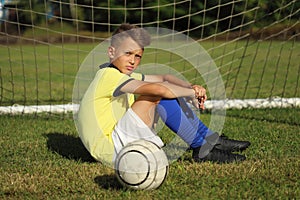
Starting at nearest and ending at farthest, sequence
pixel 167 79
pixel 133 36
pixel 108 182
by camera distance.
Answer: pixel 108 182
pixel 133 36
pixel 167 79

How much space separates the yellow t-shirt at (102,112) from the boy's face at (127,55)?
99 millimetres

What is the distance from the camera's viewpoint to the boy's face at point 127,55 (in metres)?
3.44

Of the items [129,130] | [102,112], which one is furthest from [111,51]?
[129,130]

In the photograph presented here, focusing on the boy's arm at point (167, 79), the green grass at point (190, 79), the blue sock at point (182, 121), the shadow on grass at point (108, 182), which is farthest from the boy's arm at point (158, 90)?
the green grass at point (190, 79)

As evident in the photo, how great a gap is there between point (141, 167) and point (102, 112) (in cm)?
70

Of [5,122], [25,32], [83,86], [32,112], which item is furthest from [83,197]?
[25,32]

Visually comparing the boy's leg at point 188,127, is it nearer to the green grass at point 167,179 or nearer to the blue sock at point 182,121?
the blue sock at point 182,121

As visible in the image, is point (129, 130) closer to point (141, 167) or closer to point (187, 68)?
point (141, 167)

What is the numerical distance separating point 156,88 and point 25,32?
19.9 metres

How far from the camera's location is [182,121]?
11.6 feet

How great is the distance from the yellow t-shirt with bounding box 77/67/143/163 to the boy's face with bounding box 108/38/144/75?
0.33 ft

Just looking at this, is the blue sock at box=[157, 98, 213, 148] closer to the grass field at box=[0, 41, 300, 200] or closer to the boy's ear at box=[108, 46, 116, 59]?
the grass field at box=[0, 41, 300, 200]

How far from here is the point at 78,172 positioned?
3381 millimetres

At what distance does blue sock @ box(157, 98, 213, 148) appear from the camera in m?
3.51
